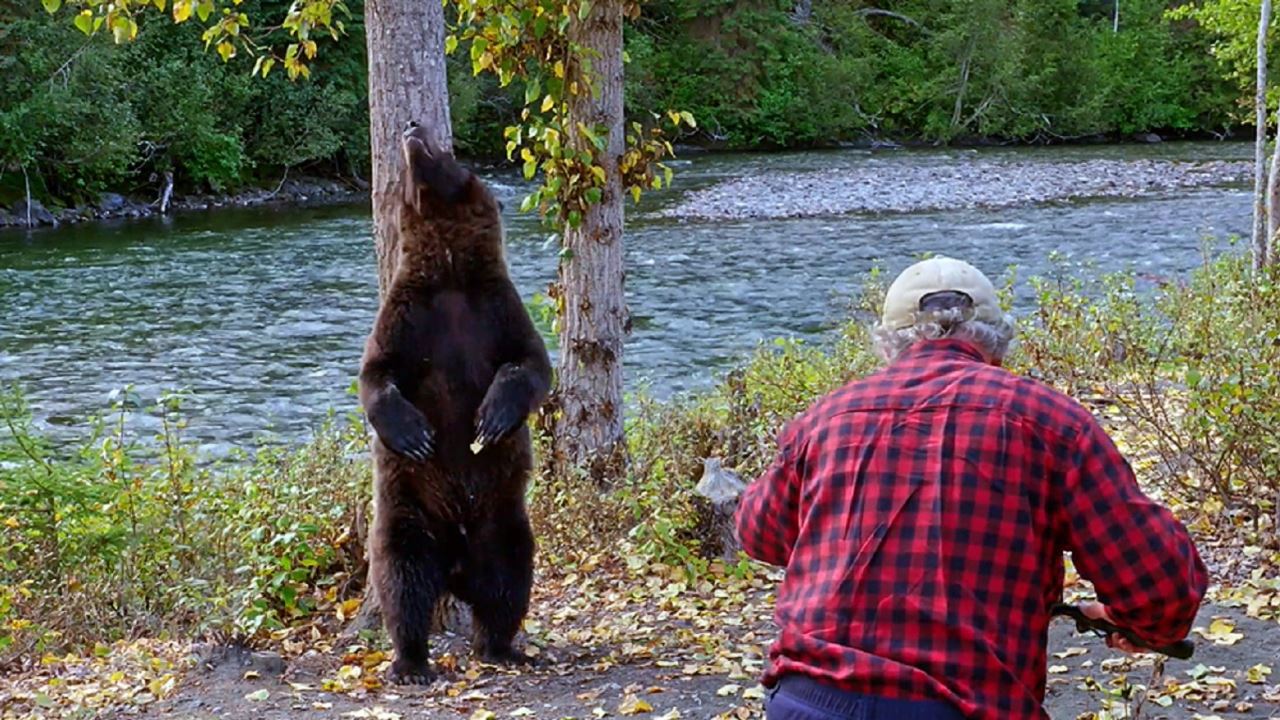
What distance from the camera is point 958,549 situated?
8.43 feet

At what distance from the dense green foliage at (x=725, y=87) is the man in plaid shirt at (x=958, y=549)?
30647 mm

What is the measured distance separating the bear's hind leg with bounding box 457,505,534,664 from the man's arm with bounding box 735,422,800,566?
2918 mm

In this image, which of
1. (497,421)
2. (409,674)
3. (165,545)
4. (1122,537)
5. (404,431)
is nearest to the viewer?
(1122,537)

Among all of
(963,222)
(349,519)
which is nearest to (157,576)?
(349,519)

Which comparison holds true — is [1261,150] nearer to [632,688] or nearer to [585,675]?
[585,675]

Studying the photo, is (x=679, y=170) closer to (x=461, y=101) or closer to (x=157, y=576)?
(x=461, y=101)

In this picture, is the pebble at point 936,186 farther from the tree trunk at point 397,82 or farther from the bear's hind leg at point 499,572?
the bear's hind leg at point 499,572

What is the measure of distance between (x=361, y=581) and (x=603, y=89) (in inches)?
122

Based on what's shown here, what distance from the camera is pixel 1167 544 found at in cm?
251

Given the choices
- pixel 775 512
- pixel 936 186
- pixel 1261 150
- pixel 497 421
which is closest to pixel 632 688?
pixel 497 421

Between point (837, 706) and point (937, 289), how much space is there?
0.85 m

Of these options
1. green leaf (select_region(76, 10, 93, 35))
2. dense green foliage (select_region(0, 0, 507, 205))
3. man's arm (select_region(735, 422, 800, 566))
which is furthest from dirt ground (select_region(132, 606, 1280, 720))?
dense green foliage (select_region(0, 0, 507, 205))

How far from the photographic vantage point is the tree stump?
7.35m

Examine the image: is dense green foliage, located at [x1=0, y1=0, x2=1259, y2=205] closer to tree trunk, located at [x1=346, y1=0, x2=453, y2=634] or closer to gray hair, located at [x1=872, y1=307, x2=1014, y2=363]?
tree trunk, located at [x1=346, y1=0, x2=453, y2=634]
